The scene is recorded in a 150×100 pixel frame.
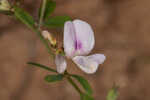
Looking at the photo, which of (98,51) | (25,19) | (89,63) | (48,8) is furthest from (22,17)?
(98,51)

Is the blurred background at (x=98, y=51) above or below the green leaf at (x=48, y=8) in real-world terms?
below

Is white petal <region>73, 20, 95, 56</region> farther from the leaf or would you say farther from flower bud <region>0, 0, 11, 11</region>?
flower bud <region>0, 0, 11, 11</region>

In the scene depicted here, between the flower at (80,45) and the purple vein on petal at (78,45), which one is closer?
the flower at (80,45)

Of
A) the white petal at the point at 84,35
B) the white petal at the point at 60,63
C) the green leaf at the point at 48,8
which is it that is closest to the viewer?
the white petal at the point at 60,63

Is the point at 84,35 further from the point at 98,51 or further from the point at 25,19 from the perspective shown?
the point at 98,51

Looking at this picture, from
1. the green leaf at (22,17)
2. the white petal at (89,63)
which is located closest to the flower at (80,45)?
the white petal at (89,63)

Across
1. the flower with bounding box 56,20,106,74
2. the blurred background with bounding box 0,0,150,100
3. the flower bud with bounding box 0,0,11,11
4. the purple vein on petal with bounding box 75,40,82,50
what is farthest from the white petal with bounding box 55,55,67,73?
the blurred background with bounding box 0,0,150,100

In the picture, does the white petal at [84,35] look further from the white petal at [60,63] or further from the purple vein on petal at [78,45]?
the white petal at [60,63]
